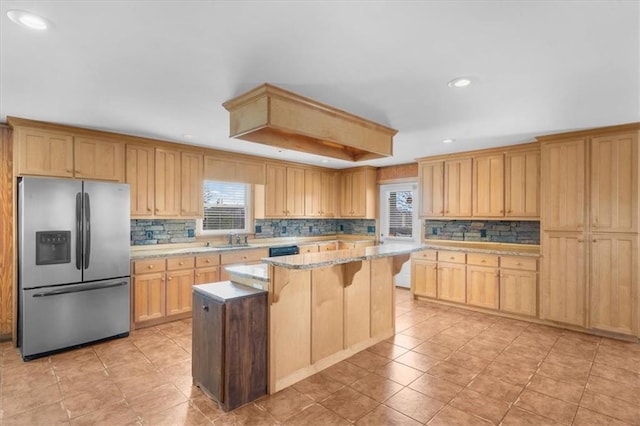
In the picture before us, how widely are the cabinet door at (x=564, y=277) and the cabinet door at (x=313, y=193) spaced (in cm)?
388

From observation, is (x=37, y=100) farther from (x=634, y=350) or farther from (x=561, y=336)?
(x=634, y=350)

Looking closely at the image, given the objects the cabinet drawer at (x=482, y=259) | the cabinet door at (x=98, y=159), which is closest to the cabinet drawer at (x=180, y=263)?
the cabinet door at (x=98, y=159)

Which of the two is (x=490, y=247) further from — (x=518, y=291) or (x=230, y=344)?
(x=230, y=344)

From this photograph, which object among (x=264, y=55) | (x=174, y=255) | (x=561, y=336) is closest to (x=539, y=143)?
(x=561, y=336)

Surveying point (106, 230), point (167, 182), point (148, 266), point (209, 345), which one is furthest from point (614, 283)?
point (106, 230)

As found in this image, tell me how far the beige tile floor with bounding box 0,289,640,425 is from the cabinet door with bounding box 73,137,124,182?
6.48ft

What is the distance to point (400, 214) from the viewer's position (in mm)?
6660

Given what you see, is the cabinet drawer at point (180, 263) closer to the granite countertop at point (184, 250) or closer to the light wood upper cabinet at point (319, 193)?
the granite countertop at point (184, 250)

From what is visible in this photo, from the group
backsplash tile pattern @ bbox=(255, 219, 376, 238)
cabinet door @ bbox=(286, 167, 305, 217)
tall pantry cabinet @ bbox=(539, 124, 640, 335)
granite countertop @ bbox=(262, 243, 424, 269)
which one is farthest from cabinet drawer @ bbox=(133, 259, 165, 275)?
tall pantry cabinet @ bbox=(539, 124, 640, 335)

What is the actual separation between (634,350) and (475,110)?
3.15 metres

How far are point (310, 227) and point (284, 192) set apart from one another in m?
1.24

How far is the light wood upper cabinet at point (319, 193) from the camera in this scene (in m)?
6.59

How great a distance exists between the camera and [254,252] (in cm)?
527

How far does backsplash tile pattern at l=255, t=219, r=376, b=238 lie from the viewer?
20.3 feet
